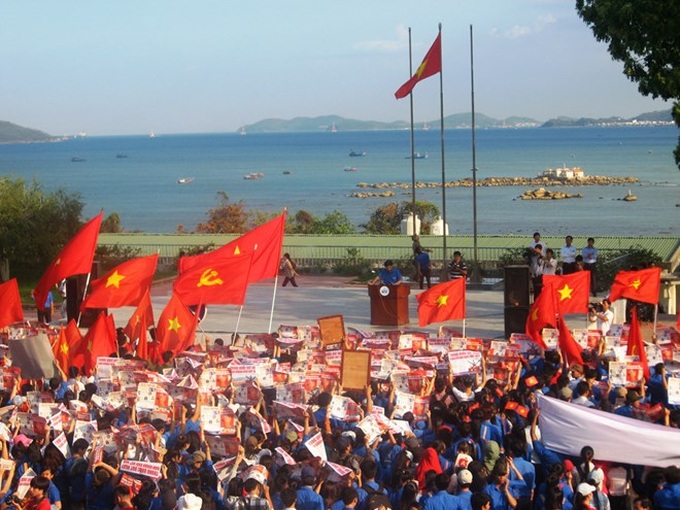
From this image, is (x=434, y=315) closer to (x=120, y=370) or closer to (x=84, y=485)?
(x=120, y=370)

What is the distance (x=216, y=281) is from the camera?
19.3m

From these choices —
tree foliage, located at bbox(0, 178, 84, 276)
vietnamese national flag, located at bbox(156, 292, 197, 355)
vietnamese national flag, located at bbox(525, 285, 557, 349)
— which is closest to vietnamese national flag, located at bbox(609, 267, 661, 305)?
vietnamese national flag, located at bbox(525, 285, 557, 349)

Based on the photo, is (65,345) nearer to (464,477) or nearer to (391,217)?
(464,477)

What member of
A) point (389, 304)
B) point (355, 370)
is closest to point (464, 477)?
point (355, 370)

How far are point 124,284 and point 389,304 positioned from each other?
7803 millimetres

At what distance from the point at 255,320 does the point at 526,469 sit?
1702 cm

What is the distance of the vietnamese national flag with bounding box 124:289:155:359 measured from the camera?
18.4 m

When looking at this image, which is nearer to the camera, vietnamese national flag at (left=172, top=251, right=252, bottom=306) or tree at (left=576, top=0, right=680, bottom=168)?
vietnamese national flag at (left=172, top=251, right=252, bottom=306)

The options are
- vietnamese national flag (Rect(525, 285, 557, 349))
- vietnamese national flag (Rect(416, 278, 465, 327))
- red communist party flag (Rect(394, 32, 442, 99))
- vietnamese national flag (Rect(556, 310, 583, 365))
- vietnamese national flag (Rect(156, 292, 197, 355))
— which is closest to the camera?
vietnamese national flag (Rect(556, 310, 583, 365))

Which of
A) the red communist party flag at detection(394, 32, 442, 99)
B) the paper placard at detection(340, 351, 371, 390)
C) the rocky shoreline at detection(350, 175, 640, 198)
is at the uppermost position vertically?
the red communist party flag at detection(394, 32, 442, 99)

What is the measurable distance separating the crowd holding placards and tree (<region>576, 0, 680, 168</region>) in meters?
10.1

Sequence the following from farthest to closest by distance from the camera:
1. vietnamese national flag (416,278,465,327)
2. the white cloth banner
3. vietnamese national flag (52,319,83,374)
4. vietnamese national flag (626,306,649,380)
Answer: vietnamese national flag (416,278,465,327) < vietnamese national flag (52,319,83,374) < vietnamese national flag (626,306,649,380) < the white cloth banner

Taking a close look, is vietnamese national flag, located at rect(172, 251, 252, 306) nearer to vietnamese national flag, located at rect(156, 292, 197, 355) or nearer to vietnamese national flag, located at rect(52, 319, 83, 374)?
vietnamese national flag, located at rect(156, 292, 197, 355)

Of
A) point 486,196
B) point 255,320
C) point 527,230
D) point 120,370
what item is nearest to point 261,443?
point 120,370
